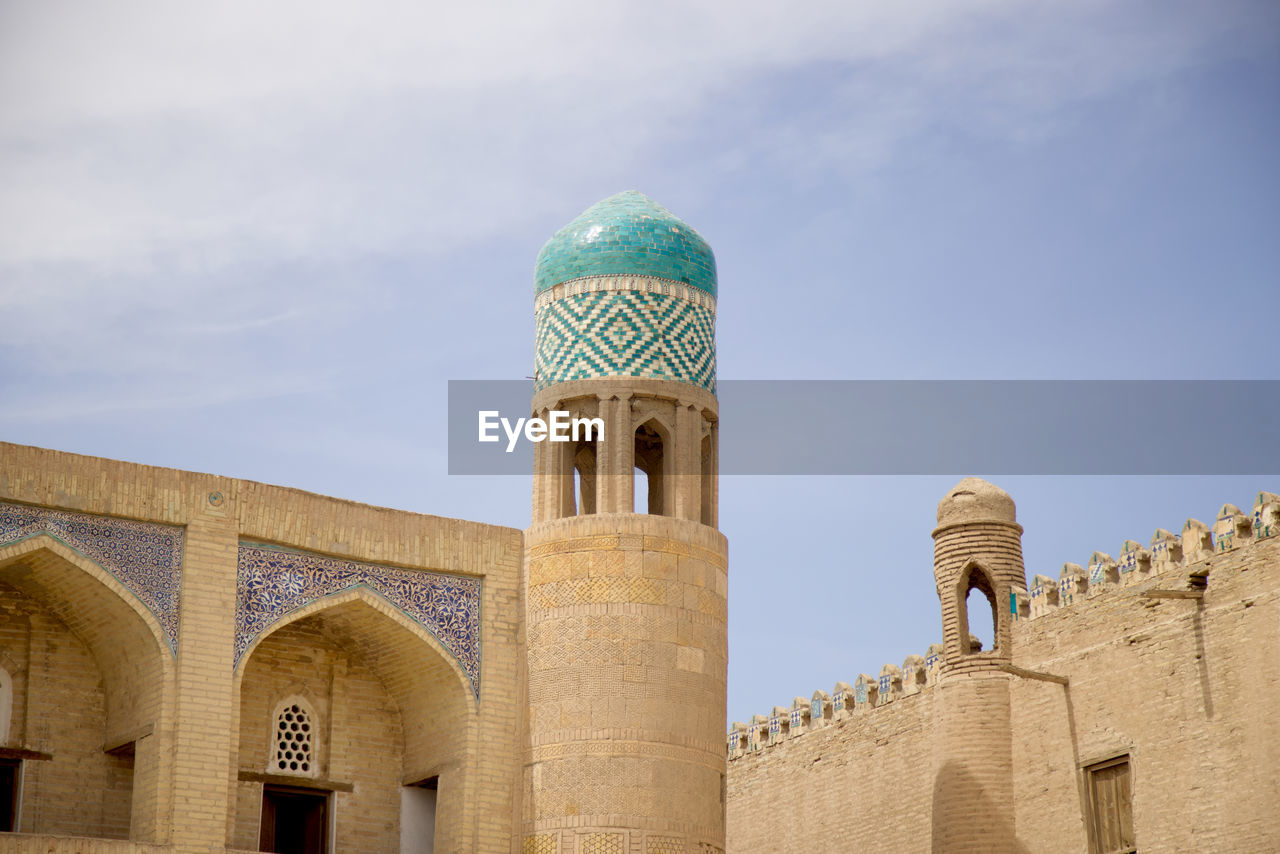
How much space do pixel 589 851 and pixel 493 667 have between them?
1.49 meters

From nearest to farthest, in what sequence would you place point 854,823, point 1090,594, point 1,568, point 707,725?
point 1,568, point 707,725, point 1090,594, point 854,823

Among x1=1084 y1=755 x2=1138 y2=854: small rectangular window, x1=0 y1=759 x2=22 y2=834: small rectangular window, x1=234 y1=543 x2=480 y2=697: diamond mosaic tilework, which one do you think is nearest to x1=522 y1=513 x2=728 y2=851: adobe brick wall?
x1=234 y1=543 x2=480 y2=697: diamond mosaic tilework

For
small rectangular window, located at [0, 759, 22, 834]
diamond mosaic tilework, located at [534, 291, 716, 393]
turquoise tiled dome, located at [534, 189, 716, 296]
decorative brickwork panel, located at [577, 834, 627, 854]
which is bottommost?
decorative brickwork panel, located at [577, 834, 627, 854]

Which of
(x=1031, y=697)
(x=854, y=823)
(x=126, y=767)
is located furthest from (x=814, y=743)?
(x=126, y=767)

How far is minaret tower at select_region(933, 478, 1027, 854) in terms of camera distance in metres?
17.0

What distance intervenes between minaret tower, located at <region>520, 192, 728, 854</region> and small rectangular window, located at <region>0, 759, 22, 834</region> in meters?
3.20

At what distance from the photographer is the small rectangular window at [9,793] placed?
39.1 feet

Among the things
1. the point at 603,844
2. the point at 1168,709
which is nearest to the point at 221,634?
the point at 603,844

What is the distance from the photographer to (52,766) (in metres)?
12.1

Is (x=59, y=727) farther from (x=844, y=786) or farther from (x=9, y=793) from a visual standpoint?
(x=844, y=786)

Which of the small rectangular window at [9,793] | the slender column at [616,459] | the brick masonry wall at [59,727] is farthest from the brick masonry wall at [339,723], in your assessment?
the slender column at [616,459]

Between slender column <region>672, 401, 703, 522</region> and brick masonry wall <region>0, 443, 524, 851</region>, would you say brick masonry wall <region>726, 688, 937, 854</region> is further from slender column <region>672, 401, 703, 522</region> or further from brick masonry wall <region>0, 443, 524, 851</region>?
brick masonry wall <region>0, 443, 524, 851</region>

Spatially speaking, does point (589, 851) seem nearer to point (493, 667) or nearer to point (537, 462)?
point (493, 667)

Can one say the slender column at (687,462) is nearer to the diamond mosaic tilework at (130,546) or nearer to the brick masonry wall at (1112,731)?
the diamond mosaic tilework at (130,546)
